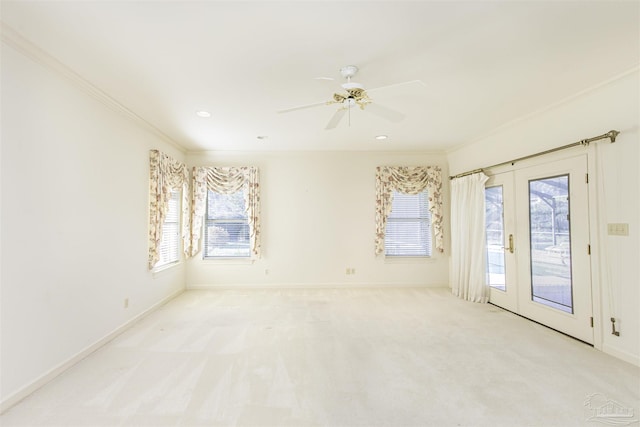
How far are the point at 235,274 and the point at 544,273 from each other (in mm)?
4712

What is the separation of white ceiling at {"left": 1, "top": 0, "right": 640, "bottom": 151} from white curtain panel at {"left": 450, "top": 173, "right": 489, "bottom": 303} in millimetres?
1432

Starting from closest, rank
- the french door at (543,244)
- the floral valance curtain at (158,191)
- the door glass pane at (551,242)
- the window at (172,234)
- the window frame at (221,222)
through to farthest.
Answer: the french door at (543,244), the door glass pane at (551,242), the floral valance curtain at (158,191), the window at (172,234), the window frame at (221,222)

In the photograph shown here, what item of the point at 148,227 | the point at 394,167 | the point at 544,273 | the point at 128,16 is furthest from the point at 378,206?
the point at 128,16

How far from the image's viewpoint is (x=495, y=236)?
13.6ft

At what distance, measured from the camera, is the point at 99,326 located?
2852 mm

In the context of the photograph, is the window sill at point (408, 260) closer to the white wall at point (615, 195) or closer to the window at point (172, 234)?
the white wall at point (615, 195)

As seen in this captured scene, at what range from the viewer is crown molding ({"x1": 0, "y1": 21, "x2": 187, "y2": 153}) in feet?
6.35

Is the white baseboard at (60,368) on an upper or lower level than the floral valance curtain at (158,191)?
lower

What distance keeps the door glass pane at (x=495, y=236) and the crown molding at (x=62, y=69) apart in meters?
4.99

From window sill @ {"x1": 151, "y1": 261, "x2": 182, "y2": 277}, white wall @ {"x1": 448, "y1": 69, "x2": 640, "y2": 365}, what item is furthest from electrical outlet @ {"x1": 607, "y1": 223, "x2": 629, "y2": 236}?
window sill @ {"x1": 151, "y1": 261, "x2": 182, "y2": 277}

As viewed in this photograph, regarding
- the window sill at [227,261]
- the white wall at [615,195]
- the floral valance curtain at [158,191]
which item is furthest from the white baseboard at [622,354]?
the floral valance curtain at [158,191]

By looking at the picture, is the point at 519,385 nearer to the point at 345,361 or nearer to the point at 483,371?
the point at 483,371
